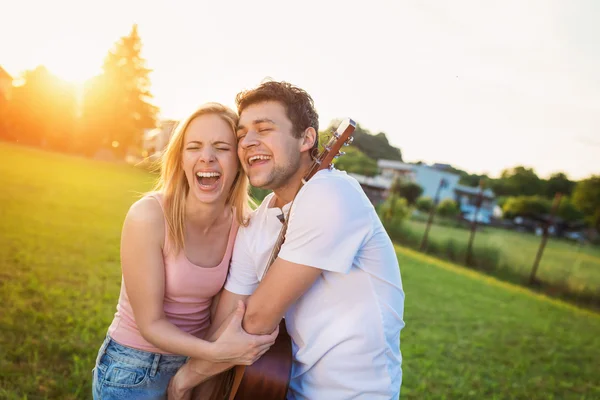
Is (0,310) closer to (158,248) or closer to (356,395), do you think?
(158,248)

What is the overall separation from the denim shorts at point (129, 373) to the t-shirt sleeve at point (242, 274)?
1.70ft

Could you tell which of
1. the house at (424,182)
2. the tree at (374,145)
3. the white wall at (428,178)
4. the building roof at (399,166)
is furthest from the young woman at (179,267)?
the white wall at (428,178)

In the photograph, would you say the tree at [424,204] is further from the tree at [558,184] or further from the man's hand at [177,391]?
the tree at [558,184]

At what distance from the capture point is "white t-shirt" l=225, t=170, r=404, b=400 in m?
1.87

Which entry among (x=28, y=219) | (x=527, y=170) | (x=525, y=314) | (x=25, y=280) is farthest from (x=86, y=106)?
(x=527, y=170)

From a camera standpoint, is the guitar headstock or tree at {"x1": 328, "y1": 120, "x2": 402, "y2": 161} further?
tree at {"x1": 328, "y1": 120, "x2": 402, "y2": 161}

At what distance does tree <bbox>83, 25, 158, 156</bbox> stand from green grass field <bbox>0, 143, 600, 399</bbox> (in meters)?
19.2

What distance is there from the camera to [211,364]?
2.13 meters

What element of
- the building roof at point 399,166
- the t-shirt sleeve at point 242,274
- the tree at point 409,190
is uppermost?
the building roof at point 399,166

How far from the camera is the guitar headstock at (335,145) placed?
2.21 m

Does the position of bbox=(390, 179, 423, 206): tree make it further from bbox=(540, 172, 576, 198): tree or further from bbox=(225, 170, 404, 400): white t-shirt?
bbox=(540, 172, 576, 198): tree

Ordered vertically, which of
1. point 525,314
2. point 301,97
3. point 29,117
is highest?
point 301,97

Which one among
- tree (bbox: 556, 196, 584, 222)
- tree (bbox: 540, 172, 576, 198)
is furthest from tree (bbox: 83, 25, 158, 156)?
tree (bbox: 540, 172, 576, 198)

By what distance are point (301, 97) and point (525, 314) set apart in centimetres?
883
